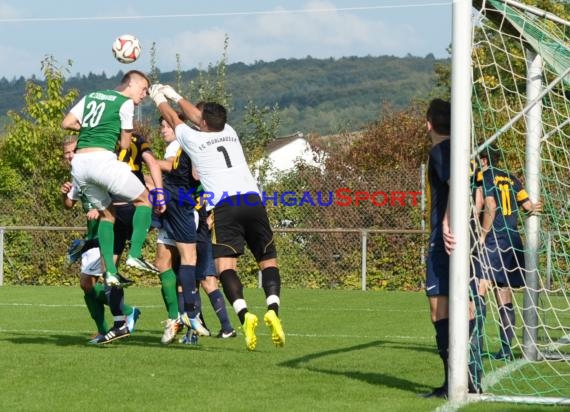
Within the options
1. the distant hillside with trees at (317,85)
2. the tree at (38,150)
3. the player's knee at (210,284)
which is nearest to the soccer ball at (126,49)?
the player's knee at (210,284)

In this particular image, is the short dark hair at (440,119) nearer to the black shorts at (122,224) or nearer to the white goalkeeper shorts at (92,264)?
the black shorts at (122,224)

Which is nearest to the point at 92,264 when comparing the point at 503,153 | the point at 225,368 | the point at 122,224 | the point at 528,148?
the point at 122,224

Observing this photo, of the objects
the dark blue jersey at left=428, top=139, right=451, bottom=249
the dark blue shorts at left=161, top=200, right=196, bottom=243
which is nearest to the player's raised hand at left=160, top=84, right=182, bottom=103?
the dark blue shorts at left=161, top=200, right=196, bottom=243

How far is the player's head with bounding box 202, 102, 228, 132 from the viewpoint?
364 inches

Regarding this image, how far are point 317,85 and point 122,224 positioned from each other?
450 ft

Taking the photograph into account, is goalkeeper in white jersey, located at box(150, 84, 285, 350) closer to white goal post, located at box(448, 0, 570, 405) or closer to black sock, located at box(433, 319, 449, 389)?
white goal post, located at box(448, 0, 570, 405)

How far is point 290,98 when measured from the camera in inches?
5408

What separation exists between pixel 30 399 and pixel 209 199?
9.53ft

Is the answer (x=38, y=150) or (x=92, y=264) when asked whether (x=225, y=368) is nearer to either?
(x=92, y=264)

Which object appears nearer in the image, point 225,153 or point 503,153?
point 503,153

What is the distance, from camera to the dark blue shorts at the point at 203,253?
11.2 meters

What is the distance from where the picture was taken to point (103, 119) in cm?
944

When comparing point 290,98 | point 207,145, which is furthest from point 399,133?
point 290,98

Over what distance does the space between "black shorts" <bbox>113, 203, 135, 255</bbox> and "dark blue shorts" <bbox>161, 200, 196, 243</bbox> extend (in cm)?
42
